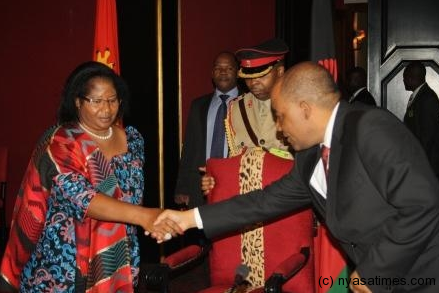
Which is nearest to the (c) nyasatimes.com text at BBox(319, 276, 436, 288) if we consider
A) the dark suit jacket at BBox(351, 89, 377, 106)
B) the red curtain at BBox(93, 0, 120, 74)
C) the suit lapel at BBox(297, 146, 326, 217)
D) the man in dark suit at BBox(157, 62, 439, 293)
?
the man in dark suit at BBox(157, 62, 439, 293)

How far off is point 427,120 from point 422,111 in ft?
0.35

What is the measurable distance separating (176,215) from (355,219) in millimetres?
1023

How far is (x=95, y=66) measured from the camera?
2961 millimetres

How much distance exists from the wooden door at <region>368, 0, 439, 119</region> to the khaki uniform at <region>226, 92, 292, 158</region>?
3036mm

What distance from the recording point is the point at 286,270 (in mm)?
2896

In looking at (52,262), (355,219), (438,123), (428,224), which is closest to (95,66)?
(52,262)

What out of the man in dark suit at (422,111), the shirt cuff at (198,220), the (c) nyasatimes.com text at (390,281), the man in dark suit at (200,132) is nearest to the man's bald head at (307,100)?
the (c) nyasatimes.com text at (390,281)

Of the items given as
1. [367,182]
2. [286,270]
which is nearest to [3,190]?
[286,270]

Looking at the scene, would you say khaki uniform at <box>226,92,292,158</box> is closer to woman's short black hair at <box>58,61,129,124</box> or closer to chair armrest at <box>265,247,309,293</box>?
chair armrest at <box>265,247,309,293</box>

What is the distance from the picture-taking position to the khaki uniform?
369 cm

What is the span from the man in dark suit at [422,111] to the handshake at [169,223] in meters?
3.36

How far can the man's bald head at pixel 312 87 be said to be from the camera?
2.43m

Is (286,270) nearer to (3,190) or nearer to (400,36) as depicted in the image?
(3,190)

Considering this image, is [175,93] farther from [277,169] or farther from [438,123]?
[277,169]
